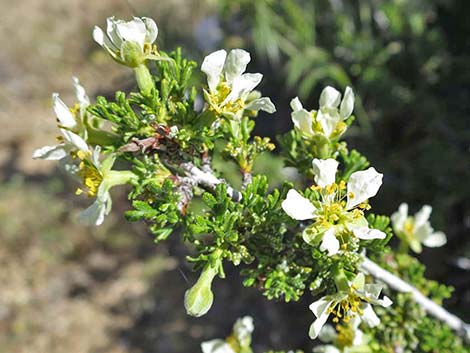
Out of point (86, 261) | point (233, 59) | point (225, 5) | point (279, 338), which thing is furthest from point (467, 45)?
point (86, 261)

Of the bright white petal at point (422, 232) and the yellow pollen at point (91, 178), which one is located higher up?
the yellow pollen at point (91, 178)

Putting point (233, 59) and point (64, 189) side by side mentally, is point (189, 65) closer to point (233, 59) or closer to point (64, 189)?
point (233, 59)

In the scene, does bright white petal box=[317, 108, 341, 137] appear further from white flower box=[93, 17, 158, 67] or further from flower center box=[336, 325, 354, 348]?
flower center box=[336, 325, 354, 348]

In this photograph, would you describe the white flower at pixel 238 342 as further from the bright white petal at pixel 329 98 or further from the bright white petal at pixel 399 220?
the bright white petal at pixel 329 98

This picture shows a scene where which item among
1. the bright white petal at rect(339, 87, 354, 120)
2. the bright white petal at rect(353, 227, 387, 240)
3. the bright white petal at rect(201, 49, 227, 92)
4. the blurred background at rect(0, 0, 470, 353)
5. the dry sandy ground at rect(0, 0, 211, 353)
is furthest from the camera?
the dry sandy ground at rect(0, 0, 211, 353)

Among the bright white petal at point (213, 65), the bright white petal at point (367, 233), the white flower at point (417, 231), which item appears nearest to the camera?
the bright white petal at point (367, 233)

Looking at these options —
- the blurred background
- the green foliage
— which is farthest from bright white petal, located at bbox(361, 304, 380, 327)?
the blurred background

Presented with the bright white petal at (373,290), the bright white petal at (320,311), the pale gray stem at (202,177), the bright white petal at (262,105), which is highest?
the bright white petal at (262,105)

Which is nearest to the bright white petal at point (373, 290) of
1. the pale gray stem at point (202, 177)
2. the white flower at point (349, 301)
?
the white flower at point (349, 301)
